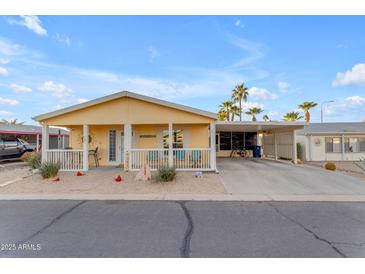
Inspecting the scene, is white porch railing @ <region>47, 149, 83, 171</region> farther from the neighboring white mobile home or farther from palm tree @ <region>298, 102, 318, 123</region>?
palm tree @ <region>298, 102, 318, 123</region>

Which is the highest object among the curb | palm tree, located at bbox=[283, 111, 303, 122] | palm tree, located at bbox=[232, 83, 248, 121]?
palm tree, located at bbox=[232, 83, 248, 121]

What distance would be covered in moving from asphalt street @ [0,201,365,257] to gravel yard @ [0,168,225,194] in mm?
1333

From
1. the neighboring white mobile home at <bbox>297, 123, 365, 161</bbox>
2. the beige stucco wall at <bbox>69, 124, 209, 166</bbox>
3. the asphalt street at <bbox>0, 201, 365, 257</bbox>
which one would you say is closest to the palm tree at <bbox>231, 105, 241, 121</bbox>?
the neighboring white mobile home at <bbox>297, 123, 365, 161</bbox>

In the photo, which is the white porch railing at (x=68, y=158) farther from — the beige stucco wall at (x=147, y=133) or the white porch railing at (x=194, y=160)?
the white porch railing at (x=194, y=160)

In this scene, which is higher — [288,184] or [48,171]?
[48,171]

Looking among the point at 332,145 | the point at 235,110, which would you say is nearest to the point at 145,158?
the point at 332,145

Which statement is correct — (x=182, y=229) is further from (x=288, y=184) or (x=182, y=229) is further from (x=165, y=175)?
(x=288, y=184)

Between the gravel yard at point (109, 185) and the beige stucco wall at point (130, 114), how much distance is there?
8.90ft

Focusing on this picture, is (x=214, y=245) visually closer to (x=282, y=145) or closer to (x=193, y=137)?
(x=193, y=137)

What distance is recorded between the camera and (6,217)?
16.0 ft

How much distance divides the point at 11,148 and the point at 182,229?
19.1 metres

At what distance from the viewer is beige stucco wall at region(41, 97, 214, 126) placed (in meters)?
10.6

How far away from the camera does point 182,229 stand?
412cm
